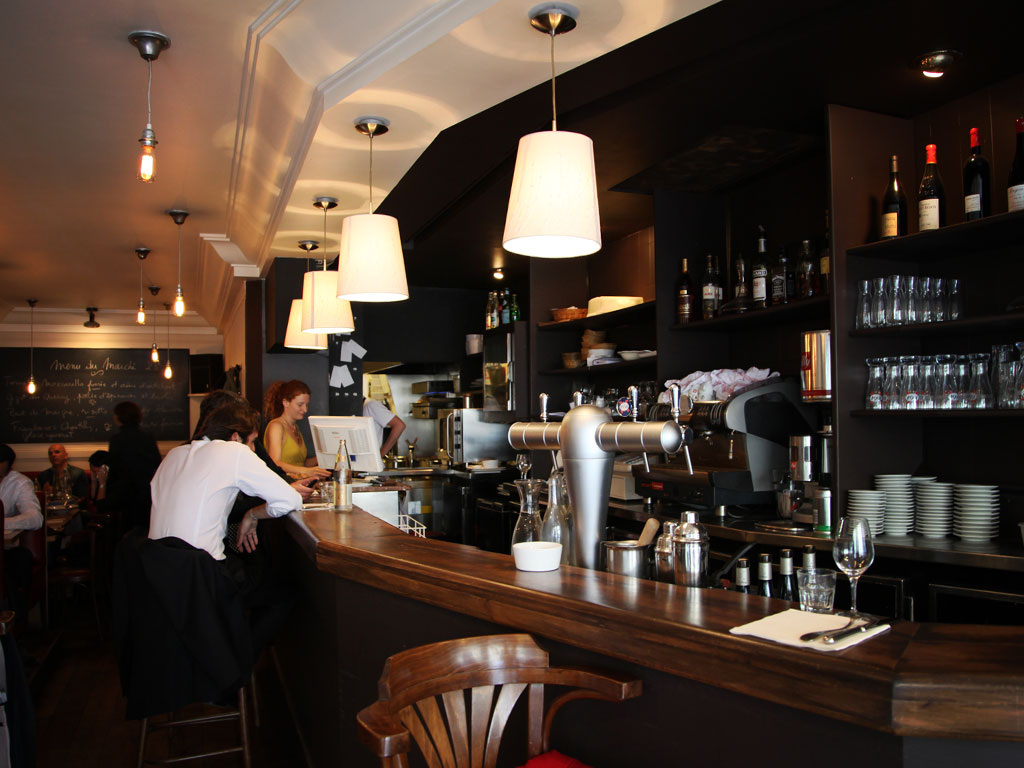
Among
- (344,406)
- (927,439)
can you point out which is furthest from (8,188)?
(927,439)

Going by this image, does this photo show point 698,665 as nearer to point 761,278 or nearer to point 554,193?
point 554,193

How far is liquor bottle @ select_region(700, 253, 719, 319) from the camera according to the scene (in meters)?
4.03

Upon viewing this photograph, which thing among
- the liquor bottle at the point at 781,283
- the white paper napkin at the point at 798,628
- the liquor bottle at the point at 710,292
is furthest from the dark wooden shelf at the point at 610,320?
the white paper napkin at the point at 798,628

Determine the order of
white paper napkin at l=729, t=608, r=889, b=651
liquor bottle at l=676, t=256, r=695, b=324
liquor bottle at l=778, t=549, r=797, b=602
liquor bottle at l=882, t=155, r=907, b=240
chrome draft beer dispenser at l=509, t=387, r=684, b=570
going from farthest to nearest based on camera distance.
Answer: liquor bottle at l=676, t=256, r=695, b=324, liquor bottle at l=882, t=155, r=907, b=240, chrome draft beer dispenser at l=509, t=387, r=684, b=570, liquor bottle at l=778, t=549, r=797, b=602, white paper napkin at l=729, t=608, r=889, b=651

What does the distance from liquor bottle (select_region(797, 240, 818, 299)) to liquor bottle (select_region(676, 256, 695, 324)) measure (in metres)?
0.70

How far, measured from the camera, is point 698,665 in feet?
4.48

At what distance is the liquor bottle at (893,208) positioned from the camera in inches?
120

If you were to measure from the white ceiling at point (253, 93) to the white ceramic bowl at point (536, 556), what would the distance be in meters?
1.64

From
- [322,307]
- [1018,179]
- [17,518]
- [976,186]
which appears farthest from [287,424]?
[1018,179]

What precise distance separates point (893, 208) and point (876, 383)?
0.67 metres

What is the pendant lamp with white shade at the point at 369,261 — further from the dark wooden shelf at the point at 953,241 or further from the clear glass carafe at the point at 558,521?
the dark wooden shelf at the point at 953,241

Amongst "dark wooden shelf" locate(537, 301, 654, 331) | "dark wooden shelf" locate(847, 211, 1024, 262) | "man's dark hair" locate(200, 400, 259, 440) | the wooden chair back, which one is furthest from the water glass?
"dark wooden shelf" locate(537, 301, 654, 331)

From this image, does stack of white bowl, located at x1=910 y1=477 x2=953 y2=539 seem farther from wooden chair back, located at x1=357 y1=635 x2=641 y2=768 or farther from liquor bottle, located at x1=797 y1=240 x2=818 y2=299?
wooden chair back, located at x1=357 y1=635 x2=641 y2=768

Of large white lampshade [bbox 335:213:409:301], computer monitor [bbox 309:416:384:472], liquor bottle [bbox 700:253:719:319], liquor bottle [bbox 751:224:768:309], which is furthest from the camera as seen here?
computer monitor [bbox 309:416:384:472]
